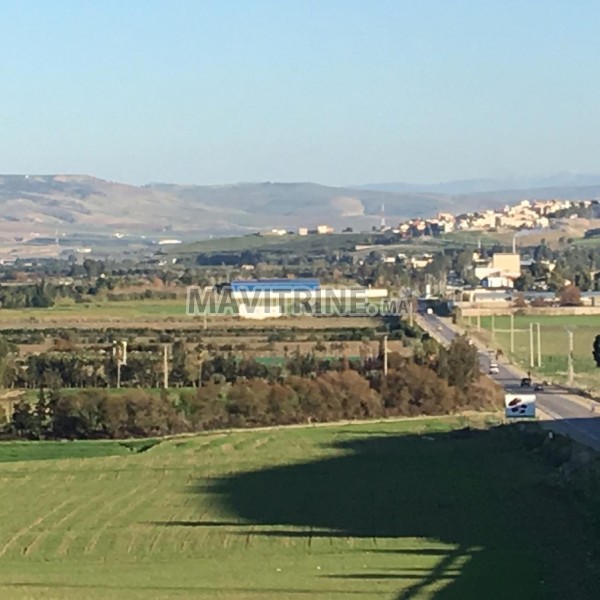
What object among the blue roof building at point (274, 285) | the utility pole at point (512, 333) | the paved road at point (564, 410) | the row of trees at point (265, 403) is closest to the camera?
the paved road at point (564, 410)

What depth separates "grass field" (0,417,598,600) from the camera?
64.6 ft

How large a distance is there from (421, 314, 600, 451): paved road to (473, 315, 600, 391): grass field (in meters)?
1.54

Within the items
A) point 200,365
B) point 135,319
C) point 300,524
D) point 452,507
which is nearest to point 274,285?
point 135,319

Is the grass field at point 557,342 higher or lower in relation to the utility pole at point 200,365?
lower

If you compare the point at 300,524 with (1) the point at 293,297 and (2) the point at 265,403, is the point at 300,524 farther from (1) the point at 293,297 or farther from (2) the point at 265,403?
(1) the point at 293,297

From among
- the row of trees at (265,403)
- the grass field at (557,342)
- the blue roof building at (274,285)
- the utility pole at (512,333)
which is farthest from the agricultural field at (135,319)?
the row of trees at (265,403)

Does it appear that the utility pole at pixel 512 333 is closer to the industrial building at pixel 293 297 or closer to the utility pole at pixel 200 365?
the industrial building at pixel 293 297

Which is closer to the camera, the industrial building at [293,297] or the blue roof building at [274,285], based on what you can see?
the industrial building at [293,297]

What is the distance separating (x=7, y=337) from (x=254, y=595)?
5202 cm

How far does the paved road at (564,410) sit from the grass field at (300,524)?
1333 millimetres

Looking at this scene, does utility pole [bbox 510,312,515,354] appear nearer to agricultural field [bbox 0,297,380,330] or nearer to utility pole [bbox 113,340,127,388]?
agricultural field [bbox 0,297,380,330]

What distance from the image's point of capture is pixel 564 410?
142 ft

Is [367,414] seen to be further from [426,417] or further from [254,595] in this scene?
[254,595]

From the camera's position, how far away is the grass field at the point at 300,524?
19703 mm
